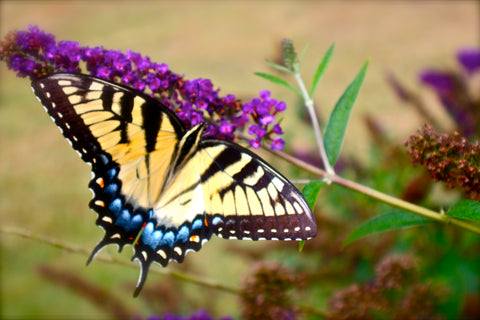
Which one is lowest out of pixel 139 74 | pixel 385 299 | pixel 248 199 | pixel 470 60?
pixel 385 299

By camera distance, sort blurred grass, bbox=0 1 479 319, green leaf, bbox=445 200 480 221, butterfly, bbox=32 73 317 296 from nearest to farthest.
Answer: green leaf, bbox=445 200 480 221
butterfly, bbox=32 73 317 296
blurred grass, bbox=0 1 479 319

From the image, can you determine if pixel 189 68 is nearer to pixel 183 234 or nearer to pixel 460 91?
pixel 460 91

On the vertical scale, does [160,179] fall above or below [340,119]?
below

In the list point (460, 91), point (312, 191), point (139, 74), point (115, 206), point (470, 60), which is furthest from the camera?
point (470, 60)

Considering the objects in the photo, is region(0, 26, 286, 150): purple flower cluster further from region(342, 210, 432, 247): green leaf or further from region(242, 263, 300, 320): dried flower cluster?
region(242, 263, 300, 320): dried flower cluster

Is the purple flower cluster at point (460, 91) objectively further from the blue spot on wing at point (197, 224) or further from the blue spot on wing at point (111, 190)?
the blue spot on wing at point (111, 190)

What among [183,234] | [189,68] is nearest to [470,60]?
[183,234]

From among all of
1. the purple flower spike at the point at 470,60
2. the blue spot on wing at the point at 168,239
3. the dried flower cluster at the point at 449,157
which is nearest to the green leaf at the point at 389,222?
the dried flower cluster at the point at 449,157

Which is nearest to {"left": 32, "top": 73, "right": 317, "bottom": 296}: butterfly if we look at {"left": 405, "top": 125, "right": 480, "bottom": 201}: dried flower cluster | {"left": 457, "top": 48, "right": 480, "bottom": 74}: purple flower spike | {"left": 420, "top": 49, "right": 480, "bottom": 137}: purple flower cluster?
{"left": 405, "top": 125, "right": 480, "bottom": 201}: dried flower cluster
